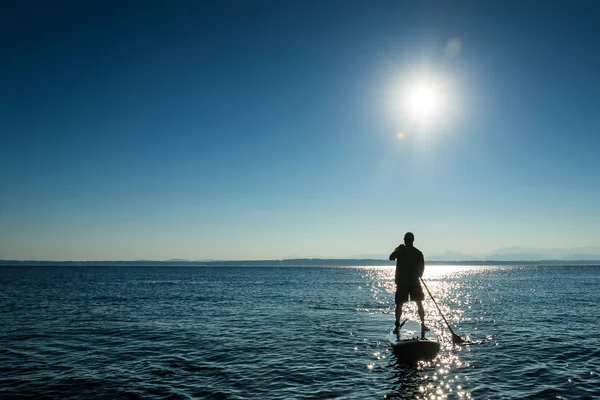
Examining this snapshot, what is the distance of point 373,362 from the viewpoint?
46.6 ft

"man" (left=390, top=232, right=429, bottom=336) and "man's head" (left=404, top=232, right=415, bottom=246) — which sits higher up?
"man's head" (left=404, top=232, right=415, bottom=246)

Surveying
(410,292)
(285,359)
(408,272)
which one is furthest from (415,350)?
(285,359)

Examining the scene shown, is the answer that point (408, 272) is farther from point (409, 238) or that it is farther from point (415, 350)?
point (415, 350)

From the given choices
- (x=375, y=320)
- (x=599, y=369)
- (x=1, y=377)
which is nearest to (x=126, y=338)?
(x=1, y=377)

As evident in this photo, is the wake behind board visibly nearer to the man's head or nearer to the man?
the man

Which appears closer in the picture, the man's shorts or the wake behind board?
the wake behind board

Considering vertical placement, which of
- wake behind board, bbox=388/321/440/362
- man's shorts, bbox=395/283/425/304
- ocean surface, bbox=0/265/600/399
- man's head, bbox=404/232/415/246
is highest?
man's head, bbox=404/232/415/246

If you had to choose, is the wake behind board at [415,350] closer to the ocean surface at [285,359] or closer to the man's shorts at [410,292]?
the ocean surface at [285,359]

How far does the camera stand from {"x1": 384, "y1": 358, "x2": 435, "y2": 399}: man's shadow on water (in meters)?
10.8

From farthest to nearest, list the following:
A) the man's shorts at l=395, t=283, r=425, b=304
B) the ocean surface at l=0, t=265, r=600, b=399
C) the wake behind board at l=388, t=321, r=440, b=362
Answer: the man's shorts at l=395, t=283, r=425, b=304 < the wake behind board at l=388, t=321, r=440, b=362 < the ocean surface at l=0, t=265, r=600, b=399

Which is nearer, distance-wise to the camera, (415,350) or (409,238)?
(415,350)

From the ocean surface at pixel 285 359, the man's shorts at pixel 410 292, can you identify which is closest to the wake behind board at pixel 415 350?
the ocean surface at pixel 285 359

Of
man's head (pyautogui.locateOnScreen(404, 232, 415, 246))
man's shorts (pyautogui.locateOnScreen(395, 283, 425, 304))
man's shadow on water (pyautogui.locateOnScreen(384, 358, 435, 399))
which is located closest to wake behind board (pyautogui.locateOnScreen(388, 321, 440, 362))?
man's shadow on water (pyautogui.locateOnScreen(384, 358, 435, 399))

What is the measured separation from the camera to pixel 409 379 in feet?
39.5
